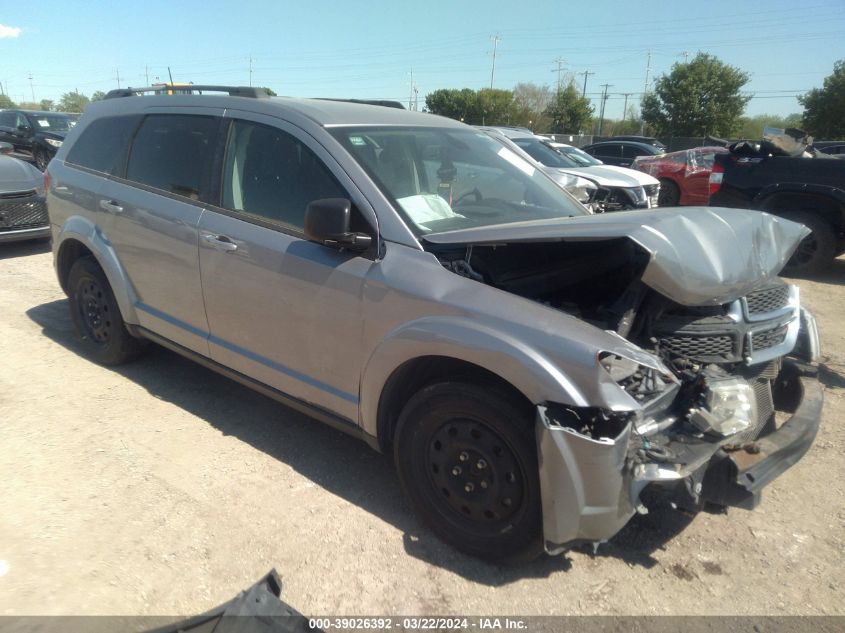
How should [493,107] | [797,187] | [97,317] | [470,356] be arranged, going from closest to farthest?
[470,356], [97,317], [797,187], [493,107]

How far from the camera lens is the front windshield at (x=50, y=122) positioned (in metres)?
17.4

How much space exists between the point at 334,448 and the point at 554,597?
5.32 feet

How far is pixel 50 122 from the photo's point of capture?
17.9 meters

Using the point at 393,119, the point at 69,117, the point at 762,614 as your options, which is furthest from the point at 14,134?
the point at 762,614

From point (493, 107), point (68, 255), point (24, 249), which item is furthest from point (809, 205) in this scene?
point (493, 107)

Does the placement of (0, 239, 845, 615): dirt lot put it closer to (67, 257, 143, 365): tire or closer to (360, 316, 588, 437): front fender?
(67, 257, 143, 365): tire

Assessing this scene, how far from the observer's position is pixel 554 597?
2.56m

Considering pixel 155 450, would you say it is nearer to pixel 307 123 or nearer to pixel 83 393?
pixel 83 393

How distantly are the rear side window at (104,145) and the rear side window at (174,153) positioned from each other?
14cm

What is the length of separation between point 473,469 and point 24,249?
8.51 m

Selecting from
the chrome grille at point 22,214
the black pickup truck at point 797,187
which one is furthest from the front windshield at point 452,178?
the chrome grille at point 22,214

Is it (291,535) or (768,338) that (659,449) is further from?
A: (291,535)

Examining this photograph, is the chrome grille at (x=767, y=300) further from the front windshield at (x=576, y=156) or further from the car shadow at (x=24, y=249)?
the front windshield at (x=576, y=156)

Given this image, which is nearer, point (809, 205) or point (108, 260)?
point (108, 260)
